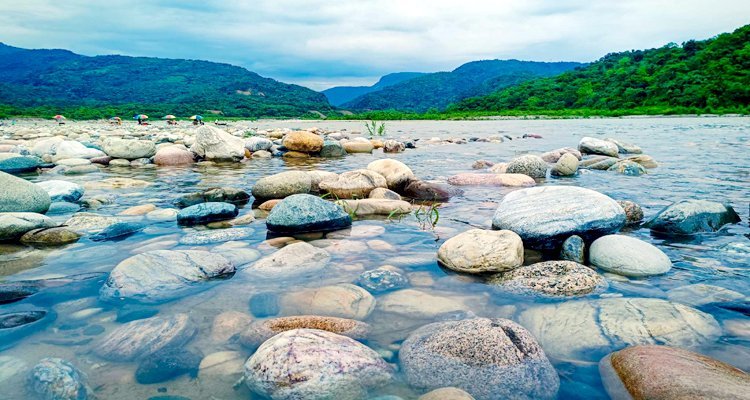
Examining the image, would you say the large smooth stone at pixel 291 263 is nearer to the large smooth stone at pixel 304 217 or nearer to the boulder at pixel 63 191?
the large smooth stone at pixel 304 217

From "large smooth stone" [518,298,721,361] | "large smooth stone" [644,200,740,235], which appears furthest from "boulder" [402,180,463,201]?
"large smooth stone" [518,298,721,361]

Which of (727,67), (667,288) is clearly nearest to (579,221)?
(667,288)

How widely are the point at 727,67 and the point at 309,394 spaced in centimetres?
5810

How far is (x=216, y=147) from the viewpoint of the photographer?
452 inches

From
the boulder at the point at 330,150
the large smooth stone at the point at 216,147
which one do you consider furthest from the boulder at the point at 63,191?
the boulder at the point at 330,150

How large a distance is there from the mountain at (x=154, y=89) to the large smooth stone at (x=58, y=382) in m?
68.4

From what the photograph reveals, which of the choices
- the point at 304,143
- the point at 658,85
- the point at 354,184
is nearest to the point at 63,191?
the point at 354,184

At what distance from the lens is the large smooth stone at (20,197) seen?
4.62m

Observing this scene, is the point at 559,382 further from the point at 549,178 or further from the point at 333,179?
the point at 549,178

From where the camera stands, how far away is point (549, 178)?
790 centimetres

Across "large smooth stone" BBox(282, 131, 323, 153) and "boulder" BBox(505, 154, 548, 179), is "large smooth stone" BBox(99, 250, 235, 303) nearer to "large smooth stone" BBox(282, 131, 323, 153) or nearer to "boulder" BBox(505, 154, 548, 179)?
"boulder" BBox(505, 154, 548, 179)

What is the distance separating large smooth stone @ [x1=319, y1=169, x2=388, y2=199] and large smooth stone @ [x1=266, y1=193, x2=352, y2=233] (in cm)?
140

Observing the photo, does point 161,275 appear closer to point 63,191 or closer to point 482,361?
point 482,361

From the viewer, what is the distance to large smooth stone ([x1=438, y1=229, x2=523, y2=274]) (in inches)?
129
